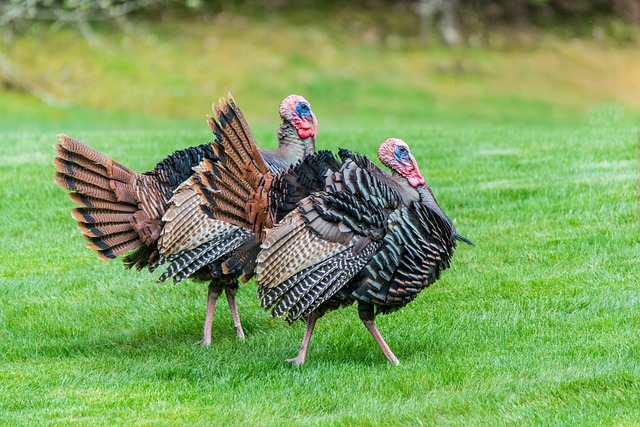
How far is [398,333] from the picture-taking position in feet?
20.6

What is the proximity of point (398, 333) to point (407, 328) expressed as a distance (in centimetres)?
12

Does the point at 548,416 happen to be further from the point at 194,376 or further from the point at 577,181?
the point at 577,181

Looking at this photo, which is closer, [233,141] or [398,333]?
[233,141]

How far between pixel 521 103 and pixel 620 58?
6.97 metres

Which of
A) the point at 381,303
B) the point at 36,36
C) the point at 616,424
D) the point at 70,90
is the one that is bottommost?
the point at 616,424

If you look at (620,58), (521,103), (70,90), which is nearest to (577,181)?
(521,103)

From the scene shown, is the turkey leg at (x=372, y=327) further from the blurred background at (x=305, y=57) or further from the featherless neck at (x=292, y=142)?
the blurred background at (x=305, y=57)

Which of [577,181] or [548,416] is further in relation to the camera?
[577,181]

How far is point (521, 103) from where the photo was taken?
15.8 metres

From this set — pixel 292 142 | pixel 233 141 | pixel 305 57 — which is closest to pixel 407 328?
pixel 292 142

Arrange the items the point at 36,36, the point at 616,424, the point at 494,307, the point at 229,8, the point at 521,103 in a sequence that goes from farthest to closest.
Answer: the point at 229,8, the point at 36,36, the point at 521,103, the point at 494,307, the point at 616,424

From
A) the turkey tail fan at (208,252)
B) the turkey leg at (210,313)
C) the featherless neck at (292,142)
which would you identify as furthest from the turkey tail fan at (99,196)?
the featherless neck at (292,142)

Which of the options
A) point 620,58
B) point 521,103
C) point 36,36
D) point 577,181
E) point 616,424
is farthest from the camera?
point 36,36

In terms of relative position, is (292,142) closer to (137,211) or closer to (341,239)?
(137,211)
